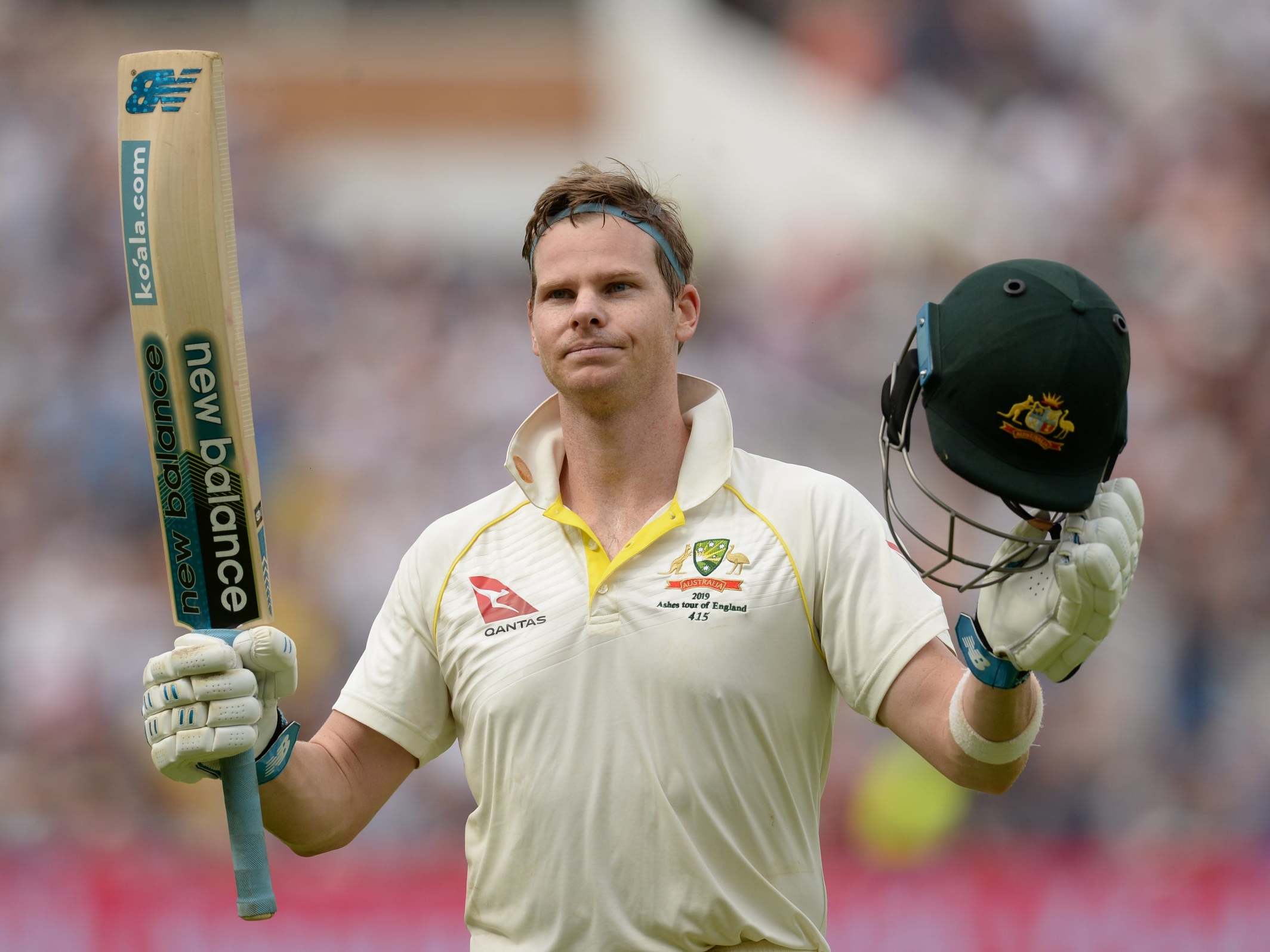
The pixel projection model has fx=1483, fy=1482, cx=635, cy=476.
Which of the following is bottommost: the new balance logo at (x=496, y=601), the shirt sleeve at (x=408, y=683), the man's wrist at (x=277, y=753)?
the man's wrist at (x=277, y=753)

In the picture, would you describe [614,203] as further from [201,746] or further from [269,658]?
[201,746]

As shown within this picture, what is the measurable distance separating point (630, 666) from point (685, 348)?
3.80m

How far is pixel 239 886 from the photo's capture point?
240 cm

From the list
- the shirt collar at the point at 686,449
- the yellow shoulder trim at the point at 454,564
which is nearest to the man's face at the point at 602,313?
the shirt collar at the point at 686,449

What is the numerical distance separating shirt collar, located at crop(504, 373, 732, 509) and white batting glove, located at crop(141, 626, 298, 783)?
54cm

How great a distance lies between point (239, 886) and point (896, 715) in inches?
43.1

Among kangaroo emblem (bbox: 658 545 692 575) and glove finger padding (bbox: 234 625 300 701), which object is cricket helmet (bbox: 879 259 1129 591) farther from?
glove finger padding (bbox: 234 625 300 701)

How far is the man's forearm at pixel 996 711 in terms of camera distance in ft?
6.81

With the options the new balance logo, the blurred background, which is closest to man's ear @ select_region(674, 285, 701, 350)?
the new balance logo

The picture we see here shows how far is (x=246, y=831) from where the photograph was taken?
93.9 inches

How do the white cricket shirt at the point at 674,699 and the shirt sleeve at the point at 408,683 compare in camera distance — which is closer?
the white cricket shirt at the point at 674,699

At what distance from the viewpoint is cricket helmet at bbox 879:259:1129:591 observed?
6.14 feet

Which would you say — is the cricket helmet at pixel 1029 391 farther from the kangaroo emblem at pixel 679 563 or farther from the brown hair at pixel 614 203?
the brown hair at pixel 614 203

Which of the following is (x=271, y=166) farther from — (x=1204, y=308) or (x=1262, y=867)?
(x=1262, y=867)
